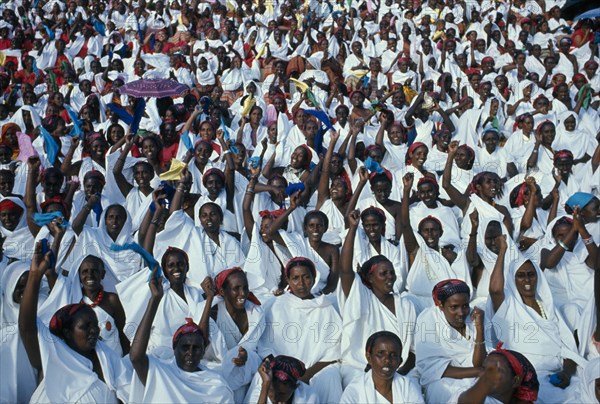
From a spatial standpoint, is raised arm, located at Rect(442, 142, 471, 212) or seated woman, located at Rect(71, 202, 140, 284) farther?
raised arm, located at Rect(442, 142, 471, 212)

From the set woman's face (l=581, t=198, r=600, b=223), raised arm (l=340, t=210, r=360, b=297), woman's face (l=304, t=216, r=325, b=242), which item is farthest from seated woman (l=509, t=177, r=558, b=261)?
raised arm (l=340, t=210, r=360, b=297)

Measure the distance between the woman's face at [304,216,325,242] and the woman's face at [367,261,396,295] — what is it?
3.20ft

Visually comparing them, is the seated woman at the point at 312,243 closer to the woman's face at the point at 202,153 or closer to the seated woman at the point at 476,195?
the seated woman at the point at 476,195

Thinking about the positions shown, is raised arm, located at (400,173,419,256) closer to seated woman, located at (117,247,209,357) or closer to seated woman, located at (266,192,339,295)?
seated woman, located at (266,192,339,295)

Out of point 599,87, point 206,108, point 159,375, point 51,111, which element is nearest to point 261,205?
point 206,108

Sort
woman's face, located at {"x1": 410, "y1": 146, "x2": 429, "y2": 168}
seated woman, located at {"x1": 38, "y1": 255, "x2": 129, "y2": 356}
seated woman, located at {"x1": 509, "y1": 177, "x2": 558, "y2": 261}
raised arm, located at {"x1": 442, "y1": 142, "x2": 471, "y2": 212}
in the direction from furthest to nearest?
woman's face, located at {"x1": 410, "y1": 146, "x2": 429, "y2": 168} → raised arm, located at {"x1": 442, "y1": 142, "x2": 471, "y2": 212} → seated woman, located at {"x1": 509, "y1": 177, "x2": 558, "y2": 261} → seated woman, located at {"x1": 38, "y1": 255, "x2": 129, "y2": 356}

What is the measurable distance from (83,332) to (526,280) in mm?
3515

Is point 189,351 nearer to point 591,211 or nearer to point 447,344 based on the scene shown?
point 447,344

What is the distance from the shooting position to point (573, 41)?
14.2 metres

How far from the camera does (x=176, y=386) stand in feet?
11.6

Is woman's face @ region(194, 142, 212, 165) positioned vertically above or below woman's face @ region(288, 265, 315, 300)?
above

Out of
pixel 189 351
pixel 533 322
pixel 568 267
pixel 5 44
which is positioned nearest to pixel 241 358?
pixel 189 351

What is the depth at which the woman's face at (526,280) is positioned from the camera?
480 cm

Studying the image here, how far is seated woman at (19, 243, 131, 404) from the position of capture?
3.44 m
